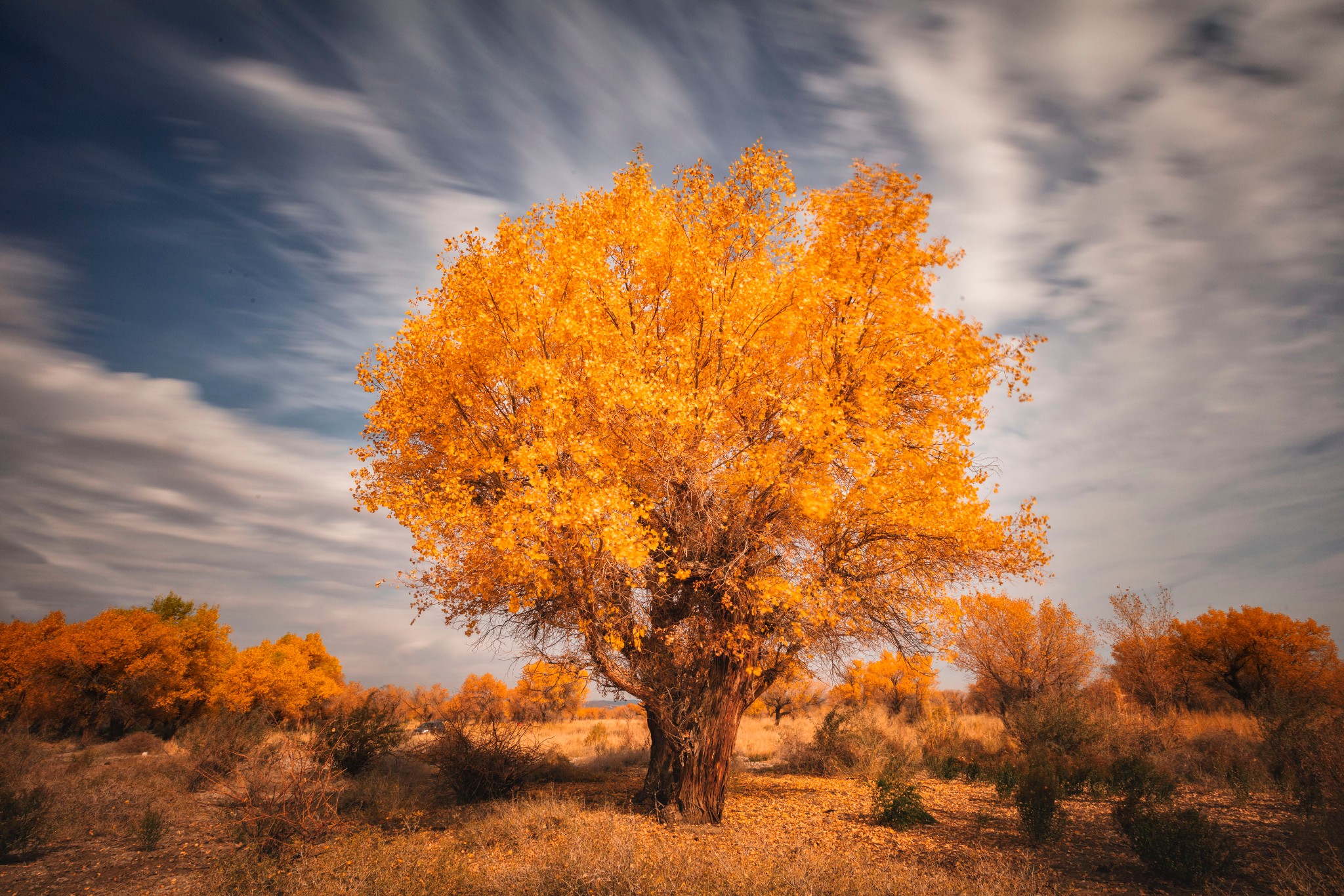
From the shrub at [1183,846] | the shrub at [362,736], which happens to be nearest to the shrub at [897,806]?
the shrub at [1183,846]

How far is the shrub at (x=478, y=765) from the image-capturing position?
33.6ft

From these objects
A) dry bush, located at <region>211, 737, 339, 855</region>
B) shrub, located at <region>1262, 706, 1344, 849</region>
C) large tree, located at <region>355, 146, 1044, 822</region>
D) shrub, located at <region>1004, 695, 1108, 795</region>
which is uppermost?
large tree, located at <region>355, 146, 1044, 822</region>

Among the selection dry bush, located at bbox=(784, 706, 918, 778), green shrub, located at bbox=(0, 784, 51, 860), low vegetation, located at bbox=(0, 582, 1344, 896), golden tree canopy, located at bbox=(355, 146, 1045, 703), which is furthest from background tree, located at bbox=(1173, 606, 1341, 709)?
green shrub, located at bbox=(0, 784, 51, 860)

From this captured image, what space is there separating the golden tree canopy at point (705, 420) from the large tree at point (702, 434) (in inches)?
1.7

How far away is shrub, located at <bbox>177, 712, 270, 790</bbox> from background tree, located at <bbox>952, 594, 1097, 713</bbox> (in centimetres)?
2348

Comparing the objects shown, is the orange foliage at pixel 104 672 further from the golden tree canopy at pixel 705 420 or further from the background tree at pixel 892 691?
the background tree at pixel 892 691

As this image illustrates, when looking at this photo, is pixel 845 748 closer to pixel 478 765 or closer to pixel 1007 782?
pixel 1007 782

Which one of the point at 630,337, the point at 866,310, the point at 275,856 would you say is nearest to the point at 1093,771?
the point at 866,310

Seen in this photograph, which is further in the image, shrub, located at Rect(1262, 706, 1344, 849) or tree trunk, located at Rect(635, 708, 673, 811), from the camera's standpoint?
tree trunk, located at Rect(635, 708, 673, 811)

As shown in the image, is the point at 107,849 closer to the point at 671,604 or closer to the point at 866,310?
the point at 671,604

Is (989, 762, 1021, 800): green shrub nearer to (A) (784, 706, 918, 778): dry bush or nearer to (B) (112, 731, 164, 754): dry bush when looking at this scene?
(A) (784, 706, 918, 778): dry bush

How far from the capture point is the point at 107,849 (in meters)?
8.08

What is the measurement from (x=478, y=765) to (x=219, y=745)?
6973 mm

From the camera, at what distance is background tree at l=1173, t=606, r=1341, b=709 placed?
21422 millimetres
